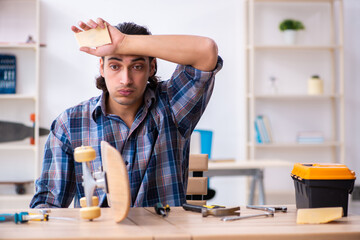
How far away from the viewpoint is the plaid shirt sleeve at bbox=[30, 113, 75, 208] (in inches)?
60.1

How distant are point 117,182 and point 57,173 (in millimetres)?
586

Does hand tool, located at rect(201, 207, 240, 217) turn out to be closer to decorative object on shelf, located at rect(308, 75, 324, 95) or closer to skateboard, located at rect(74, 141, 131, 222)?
skateboard, located at rect(74, 141, 131, 222)

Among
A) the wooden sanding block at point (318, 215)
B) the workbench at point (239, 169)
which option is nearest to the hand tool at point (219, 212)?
the wooden sanding block at point (318, 215)

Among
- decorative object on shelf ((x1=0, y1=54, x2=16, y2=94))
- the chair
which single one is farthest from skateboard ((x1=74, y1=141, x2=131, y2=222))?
decorative object on shelf ((x1=0, y1=54, x2=16, y2=94))

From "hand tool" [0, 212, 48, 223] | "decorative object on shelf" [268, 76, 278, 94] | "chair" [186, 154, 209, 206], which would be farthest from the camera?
"decorative object on shelf" [268, 76, 278, 94]

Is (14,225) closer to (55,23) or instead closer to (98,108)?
(98,108)

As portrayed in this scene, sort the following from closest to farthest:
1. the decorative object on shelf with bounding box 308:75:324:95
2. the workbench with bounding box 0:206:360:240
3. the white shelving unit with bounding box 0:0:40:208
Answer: the workbench with bounding box 0:206:360:240, the white shelving unit with bounding box 0:0:40:208, the decorative object on shelf with bounding box 308:75:324:95

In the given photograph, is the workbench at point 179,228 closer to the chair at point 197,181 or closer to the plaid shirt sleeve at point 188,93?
the plaid shirt sleeve at point 188,93

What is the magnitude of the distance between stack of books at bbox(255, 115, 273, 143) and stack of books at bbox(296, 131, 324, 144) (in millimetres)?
317

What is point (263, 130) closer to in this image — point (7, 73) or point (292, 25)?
point (292, 25)

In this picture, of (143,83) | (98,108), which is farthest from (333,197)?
(98,108)

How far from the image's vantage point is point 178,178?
5.37ft

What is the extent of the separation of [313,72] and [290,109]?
446 millimetres

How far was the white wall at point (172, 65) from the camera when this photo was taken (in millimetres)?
4457
